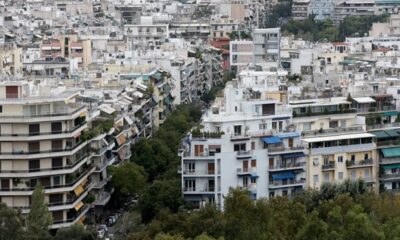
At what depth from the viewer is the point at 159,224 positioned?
Result: 1369 inches

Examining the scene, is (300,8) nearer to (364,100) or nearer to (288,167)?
(364,100)

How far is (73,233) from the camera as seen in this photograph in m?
35.8

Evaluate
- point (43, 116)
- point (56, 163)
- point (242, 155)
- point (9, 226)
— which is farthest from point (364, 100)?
point (9, 226)

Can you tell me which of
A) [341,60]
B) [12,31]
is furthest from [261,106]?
[12,31]

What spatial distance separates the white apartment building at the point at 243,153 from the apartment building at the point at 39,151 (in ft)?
11.4

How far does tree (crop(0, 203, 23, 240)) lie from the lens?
33344 mm

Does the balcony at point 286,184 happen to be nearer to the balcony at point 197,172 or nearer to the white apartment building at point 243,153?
the white apartment building at point 243,153

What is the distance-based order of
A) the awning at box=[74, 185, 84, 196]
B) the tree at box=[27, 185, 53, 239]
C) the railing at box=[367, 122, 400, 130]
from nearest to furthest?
1. the tree at box=[27, 185, 53, 239]
2. the awning at box=[74, 185, 84, 196]
3. the railing at box=[367, 122, 400, 130]

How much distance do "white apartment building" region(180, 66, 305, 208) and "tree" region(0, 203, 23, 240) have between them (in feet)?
23.2

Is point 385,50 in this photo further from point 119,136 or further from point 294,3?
point 294,3

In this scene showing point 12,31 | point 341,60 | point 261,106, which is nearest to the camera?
point 261,106

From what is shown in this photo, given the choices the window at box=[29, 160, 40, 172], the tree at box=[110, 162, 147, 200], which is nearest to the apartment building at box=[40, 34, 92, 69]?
the tree at box=[110, 162, 147, 200]

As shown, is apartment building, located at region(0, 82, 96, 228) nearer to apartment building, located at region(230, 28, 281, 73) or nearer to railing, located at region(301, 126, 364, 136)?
railing, located at region(301, 126, 364, 136)

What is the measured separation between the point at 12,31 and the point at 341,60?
980 inches
